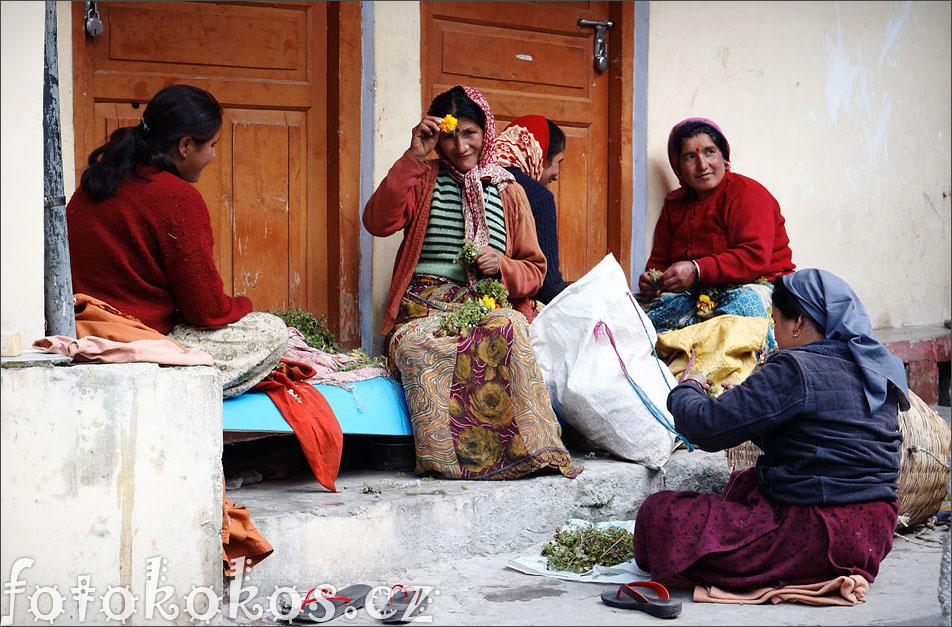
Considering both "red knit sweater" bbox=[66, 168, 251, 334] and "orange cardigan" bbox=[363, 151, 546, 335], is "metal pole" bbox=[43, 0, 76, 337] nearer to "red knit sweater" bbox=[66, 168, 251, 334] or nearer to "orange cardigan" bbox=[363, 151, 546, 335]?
"red knit sweater" bbox=[66, 168, 251, 334]

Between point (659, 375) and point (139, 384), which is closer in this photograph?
point (139, 384)

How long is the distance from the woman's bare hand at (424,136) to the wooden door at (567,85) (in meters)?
0.95

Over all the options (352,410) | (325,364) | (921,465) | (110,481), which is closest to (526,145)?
(325,364)

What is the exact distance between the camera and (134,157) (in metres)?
3.75

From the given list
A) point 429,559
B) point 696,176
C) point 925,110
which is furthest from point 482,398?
point 925,110

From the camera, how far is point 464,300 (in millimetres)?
4676

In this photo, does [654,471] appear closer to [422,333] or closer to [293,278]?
[422,333]

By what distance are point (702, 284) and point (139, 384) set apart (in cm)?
331

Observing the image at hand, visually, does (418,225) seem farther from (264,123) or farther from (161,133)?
(161,133)

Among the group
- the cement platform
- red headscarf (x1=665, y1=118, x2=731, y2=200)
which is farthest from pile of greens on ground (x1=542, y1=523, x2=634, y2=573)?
red headscarf (x1=665, y1=118, x2=731, y2=200)

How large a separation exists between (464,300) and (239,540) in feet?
5.75

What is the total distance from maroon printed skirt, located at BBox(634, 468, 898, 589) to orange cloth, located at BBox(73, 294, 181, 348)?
176 cm

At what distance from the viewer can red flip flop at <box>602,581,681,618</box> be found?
3.23 metres

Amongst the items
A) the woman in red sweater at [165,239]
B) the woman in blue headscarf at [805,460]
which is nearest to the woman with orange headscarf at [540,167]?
the woman in red sweater at [165,239]
